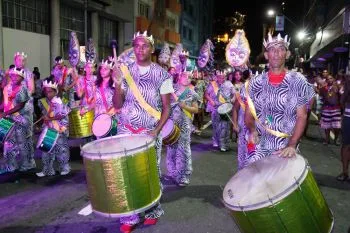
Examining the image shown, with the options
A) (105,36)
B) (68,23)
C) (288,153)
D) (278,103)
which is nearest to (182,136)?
(278,103)

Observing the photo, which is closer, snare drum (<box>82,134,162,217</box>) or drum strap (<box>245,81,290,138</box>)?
snare drum (<box>82,134,162,217</box>)

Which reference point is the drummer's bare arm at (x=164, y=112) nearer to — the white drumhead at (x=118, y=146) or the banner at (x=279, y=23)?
the white drumhead at (x=118, y=146)

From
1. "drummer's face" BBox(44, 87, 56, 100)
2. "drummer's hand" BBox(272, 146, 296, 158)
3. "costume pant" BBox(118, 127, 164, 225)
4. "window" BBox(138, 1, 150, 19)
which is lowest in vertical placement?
"costume pant" BBox(118, 127, 164, 225)

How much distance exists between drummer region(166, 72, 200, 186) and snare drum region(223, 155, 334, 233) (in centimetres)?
376

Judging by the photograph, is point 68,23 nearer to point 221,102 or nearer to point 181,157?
point 221,102

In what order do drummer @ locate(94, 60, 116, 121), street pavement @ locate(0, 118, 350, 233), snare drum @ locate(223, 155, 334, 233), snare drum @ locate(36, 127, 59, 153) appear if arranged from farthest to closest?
1. drummer @ locate(94, 60, 116, 121)
2. snare drum @ locate(36, 127, 59, 153)
3. street pavement @ locate(0, 118, 350, 233)
4. snare drum @ locate(223, 155, 334, 233)

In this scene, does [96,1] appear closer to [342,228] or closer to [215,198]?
[215,198]

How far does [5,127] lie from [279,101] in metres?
5.09

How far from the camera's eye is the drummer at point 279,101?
3.94m

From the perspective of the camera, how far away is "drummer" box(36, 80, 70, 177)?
739 centimetres

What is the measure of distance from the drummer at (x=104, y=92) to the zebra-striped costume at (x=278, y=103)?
4.32 meters

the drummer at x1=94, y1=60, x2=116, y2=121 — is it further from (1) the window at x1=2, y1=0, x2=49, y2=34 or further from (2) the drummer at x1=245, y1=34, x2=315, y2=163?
(1) the window at x1=2, y1=0, x2=49, y2=34

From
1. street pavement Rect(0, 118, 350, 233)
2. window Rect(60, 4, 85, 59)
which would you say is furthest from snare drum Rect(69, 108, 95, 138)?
window Rect(60, 4, 85, 59)

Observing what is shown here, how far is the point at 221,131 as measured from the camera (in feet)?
34.4
